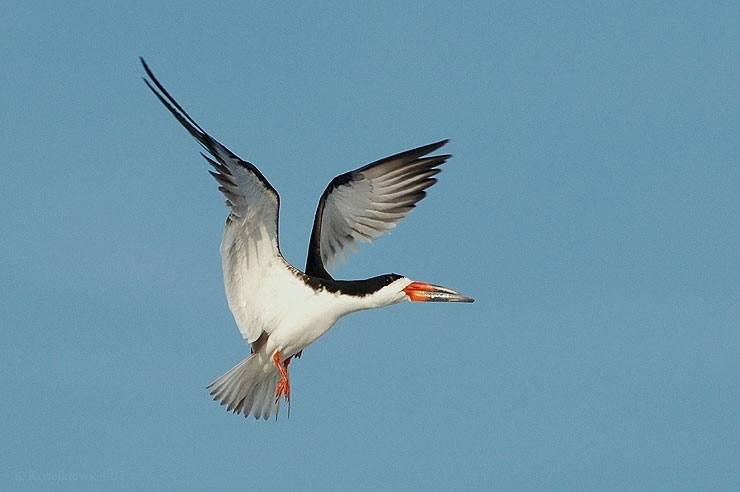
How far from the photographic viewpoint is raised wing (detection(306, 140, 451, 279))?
18.7 metres

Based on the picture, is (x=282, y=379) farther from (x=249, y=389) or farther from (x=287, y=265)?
(x=287, y=265)

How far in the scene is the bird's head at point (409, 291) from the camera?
17.4 meters

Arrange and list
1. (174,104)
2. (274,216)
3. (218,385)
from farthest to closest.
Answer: (218,385), (274,216), (174,104)

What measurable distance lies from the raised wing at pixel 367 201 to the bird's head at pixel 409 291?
1266 millimetres

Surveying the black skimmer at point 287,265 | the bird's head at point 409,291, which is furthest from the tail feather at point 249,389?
the bird's head at point 409,291

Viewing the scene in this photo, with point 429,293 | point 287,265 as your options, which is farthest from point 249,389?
A: point 429,293

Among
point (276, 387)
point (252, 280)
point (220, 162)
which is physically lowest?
point (276, 387)

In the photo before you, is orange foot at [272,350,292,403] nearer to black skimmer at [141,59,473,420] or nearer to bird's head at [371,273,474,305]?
black skimmer at [141,59,473,420]

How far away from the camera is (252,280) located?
1730 centimetres

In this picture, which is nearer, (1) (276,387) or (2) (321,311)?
(2) (321,311)

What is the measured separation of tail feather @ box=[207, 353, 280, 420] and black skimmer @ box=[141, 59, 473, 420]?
0.5 inches

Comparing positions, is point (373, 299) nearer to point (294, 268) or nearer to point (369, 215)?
point (294, 268)

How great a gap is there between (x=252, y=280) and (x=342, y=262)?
2504 mm

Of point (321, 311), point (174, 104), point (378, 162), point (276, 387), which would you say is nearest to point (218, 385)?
point (276, 387)
